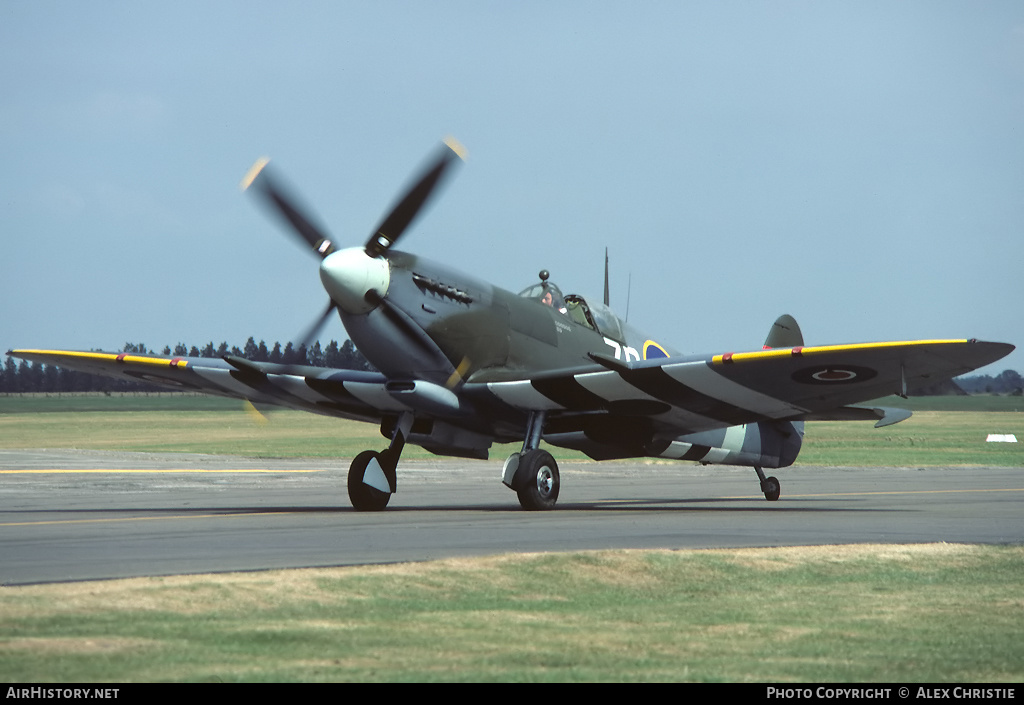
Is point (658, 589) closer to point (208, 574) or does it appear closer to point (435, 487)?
point (208, 574)

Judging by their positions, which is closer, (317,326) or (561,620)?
(561,620)

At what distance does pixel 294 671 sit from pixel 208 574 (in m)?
3.84

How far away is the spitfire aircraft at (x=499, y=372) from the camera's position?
59.3 ft

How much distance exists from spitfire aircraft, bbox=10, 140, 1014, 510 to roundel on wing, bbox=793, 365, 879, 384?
29 mm

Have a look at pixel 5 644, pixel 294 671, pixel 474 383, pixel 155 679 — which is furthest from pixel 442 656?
pixel 474 383

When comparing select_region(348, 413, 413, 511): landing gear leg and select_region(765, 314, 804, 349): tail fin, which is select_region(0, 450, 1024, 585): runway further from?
select_region(765, 314, 804, 349): tail fin

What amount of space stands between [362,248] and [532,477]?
13.9 feet

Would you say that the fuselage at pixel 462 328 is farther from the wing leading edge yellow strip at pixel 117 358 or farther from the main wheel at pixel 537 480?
the wing leading edge yellow strip at pixel 117 358

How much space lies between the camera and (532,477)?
19.3m

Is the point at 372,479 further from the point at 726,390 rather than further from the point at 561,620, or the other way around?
the point at 561,620

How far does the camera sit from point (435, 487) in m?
27.6

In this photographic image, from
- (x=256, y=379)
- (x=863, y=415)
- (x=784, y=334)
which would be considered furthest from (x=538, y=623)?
(x=784, y=334)

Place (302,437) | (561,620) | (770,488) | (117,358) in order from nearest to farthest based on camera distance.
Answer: (561,620) → (117,358) → (770,488) → (302,437)
